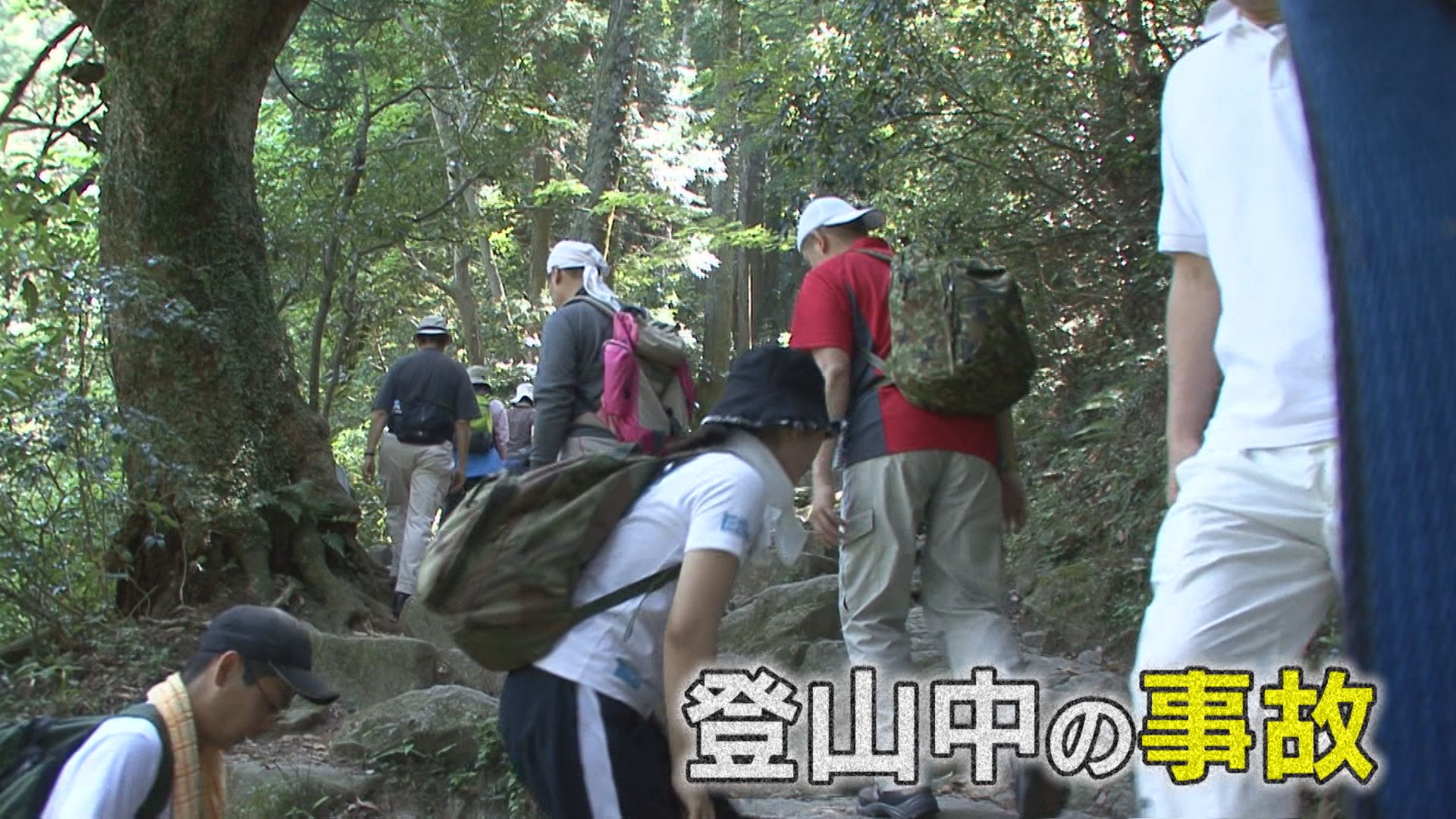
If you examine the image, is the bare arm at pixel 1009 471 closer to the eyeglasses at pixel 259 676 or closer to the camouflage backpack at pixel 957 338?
the camouflage backpack at pixel 957 338

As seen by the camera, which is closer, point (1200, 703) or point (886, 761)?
point (1200, 703)

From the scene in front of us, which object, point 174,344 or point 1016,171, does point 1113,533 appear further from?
point 174,344

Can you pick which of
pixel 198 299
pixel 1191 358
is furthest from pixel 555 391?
pixel 1191 358

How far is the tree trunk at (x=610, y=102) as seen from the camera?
16453 millimetres

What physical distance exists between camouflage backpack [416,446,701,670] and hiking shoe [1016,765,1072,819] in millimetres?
1449

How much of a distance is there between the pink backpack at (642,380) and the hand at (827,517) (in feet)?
4.11

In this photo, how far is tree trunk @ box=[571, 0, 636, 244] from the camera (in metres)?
16.5

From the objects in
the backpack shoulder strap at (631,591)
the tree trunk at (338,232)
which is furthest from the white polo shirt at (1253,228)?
the tree trunk at (338,232)

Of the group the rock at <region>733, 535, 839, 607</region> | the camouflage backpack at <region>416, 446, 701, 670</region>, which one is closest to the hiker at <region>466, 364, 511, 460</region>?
the rock at <region>733, 535, 839, 607</region>

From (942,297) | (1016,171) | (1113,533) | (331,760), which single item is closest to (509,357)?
(1016,171)

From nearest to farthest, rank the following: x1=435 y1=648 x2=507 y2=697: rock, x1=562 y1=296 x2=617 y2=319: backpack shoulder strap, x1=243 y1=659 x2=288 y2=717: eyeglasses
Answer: x1=243 y1=659 x2=288 y2=717: eyeglasses, x1=562 y1=296 x2=617 y2=319: backpack shoulder strap, x1=435 y1=648 x2=507 y2=697: rock

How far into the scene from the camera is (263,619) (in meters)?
3.02

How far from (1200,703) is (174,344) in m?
7.19

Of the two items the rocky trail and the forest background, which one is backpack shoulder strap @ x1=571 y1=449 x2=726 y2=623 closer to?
the rocky trail
